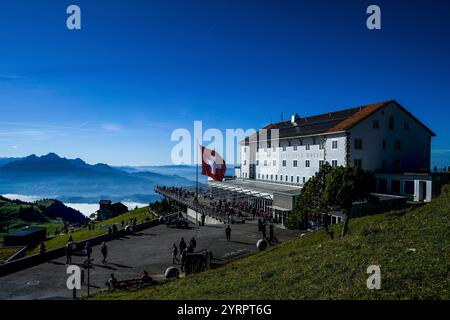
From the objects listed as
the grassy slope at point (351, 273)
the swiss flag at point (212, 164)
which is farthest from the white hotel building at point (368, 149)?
the grassy slope at point (351, 273)

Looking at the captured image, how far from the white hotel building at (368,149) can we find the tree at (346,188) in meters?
13.8

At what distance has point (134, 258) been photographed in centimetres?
2453

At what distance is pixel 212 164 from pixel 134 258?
13.0 meters

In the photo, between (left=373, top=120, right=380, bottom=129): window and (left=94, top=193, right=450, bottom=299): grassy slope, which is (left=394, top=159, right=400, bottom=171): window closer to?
(left=373, top=120, right=380, bottom=129): window

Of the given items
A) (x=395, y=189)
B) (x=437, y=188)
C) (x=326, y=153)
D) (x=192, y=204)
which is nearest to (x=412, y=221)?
(x=437, y=188)

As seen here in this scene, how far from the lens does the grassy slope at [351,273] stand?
10.3 meters

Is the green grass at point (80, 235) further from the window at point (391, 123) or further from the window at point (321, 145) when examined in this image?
the window at point (391, 123)

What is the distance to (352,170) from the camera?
22562mm

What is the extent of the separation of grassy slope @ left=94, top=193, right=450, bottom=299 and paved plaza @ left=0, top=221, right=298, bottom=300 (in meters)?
3.64

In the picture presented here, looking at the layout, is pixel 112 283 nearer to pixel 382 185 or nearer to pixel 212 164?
pixel 212 164

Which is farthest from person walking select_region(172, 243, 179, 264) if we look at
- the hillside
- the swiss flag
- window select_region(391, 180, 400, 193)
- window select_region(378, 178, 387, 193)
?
the hillside

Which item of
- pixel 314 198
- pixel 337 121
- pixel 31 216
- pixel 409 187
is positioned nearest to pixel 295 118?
pixel 337 121

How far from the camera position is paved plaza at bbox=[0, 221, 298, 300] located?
18.2 metres
